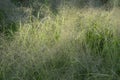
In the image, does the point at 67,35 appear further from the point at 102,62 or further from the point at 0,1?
the point at 0,1

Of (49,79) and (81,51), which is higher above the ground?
(81,51)

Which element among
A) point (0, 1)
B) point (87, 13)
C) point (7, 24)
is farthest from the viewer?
point (0, 1)

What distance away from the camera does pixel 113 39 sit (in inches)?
158

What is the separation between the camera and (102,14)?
179 inches

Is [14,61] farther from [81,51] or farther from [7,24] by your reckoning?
[7,24]

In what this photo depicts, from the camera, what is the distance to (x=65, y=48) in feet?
12.8

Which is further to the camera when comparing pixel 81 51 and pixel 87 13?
pixel 87 13

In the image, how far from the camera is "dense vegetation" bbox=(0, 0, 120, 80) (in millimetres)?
3662

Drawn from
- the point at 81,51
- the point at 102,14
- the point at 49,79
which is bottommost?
the point at 49,79

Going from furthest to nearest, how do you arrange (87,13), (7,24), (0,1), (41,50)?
(0,1)
(7,24)
(87,13)
(41,50)

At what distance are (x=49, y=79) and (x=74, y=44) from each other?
23.4 inches

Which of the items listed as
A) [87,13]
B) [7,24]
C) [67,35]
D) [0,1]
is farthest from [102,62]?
[0,1]

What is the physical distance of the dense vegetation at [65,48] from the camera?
366cm

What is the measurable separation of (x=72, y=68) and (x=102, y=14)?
1.21 meters
